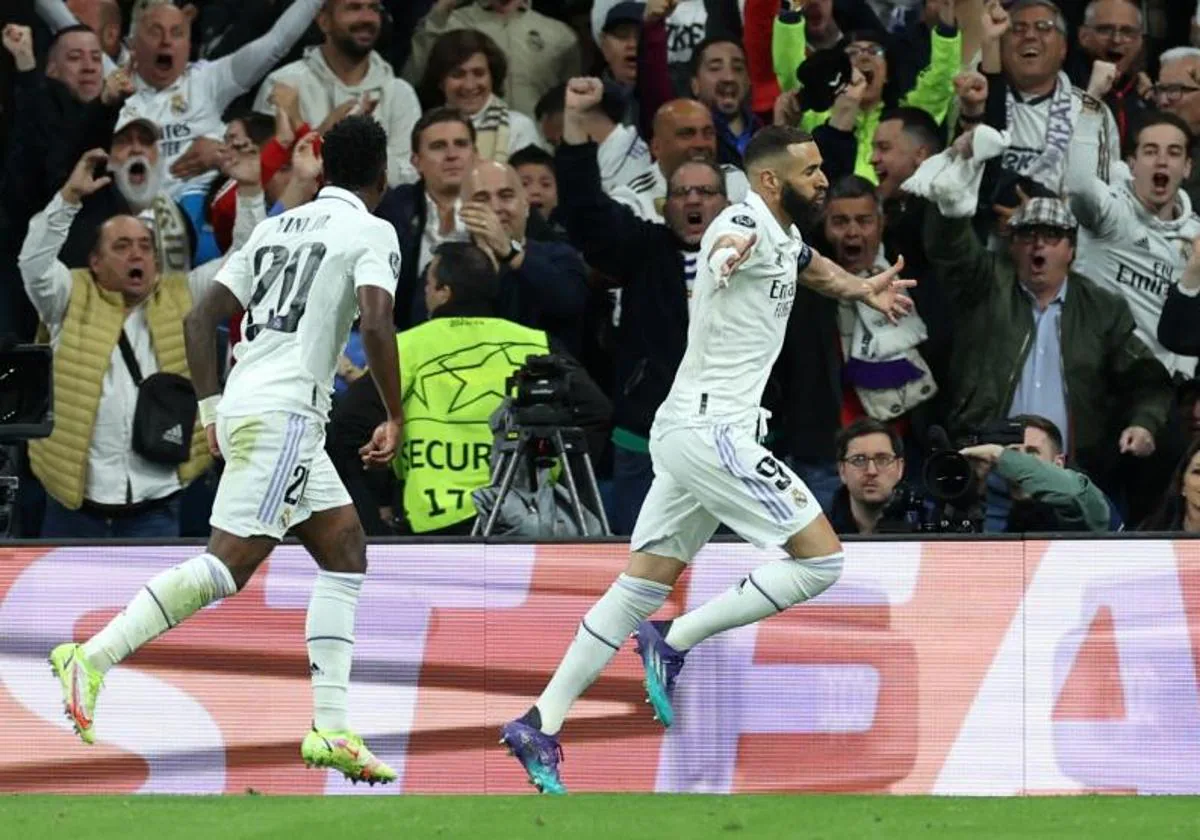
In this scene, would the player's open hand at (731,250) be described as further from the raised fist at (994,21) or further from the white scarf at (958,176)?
the raised fist at (994,21)

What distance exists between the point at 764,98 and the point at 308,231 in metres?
5.14

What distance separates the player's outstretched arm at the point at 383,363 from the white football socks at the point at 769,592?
1502mm

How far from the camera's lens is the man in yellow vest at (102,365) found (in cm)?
1205

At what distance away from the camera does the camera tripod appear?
10602mm

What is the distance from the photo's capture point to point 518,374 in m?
10.7

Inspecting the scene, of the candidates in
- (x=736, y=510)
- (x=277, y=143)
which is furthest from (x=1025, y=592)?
(x=277, y=143)

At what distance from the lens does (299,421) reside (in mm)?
8727

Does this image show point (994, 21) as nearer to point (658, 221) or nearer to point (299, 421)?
point (658, 221)

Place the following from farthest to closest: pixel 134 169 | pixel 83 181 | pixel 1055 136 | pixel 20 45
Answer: pixel 20 45
pixel 134 169
pixel 1055 136
pixel 83 181

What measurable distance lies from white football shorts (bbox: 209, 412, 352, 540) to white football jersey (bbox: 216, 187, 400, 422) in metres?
0.06

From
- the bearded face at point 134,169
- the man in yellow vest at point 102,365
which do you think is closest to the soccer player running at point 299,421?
the man in yellow vest at point 102,365

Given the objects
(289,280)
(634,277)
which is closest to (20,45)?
(634,277)

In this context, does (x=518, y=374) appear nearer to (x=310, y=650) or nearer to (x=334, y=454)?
(x=334, y=454)

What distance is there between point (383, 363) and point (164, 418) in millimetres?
3670
